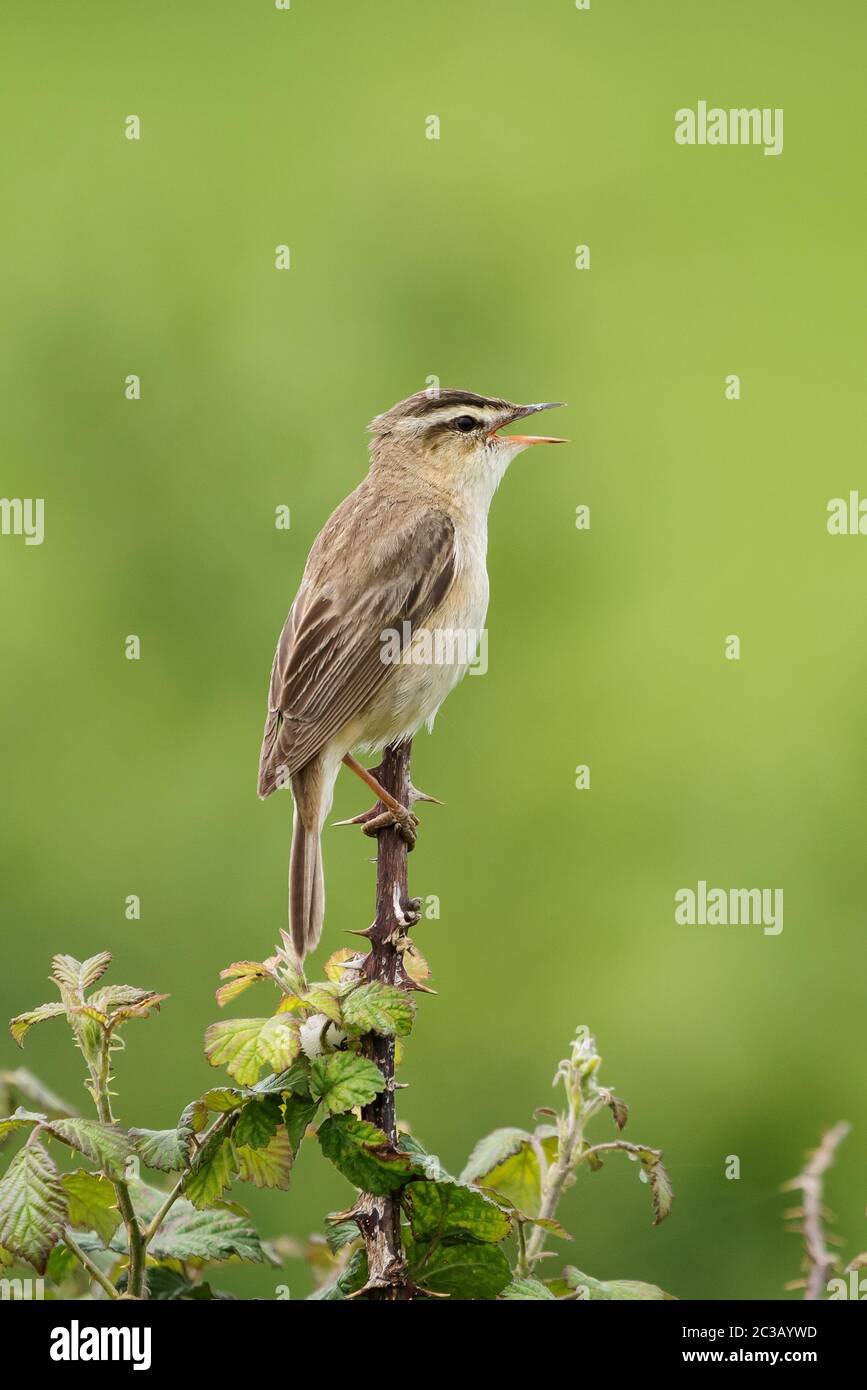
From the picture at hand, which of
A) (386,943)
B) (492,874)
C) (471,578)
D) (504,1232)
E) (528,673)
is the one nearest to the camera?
(504,1232)

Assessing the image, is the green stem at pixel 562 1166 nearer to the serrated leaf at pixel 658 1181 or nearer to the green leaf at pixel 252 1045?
the serrated leaf at pixel 658 1181

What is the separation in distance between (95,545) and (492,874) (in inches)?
72.2

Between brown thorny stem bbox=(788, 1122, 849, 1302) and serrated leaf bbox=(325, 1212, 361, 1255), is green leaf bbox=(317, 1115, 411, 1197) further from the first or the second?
brown thorny stem bbox=(788, 1122, 849, 1302)

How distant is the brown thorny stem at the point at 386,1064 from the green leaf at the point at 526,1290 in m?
0.13

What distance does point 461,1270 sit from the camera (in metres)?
1.77

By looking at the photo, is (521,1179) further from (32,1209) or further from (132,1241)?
(32,1209)

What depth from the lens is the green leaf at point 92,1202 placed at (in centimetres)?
179

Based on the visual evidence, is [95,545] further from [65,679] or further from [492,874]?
[492,874]

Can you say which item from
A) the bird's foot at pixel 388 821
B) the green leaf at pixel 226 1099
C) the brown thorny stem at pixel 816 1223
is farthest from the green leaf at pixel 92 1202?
the brown thorny stem at pixel 816 1223

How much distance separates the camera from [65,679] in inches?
221

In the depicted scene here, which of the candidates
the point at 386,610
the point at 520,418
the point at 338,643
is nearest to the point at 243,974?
the point at 338,643

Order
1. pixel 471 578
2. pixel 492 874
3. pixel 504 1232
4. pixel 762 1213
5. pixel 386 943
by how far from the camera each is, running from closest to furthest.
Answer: pixel 504 1232
pixel 386 943
pixel 471 578
pixel 762 1213
pixel 492 874

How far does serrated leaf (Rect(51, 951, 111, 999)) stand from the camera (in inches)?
72.0

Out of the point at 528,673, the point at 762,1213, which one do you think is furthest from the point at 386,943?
the point at 528,673
